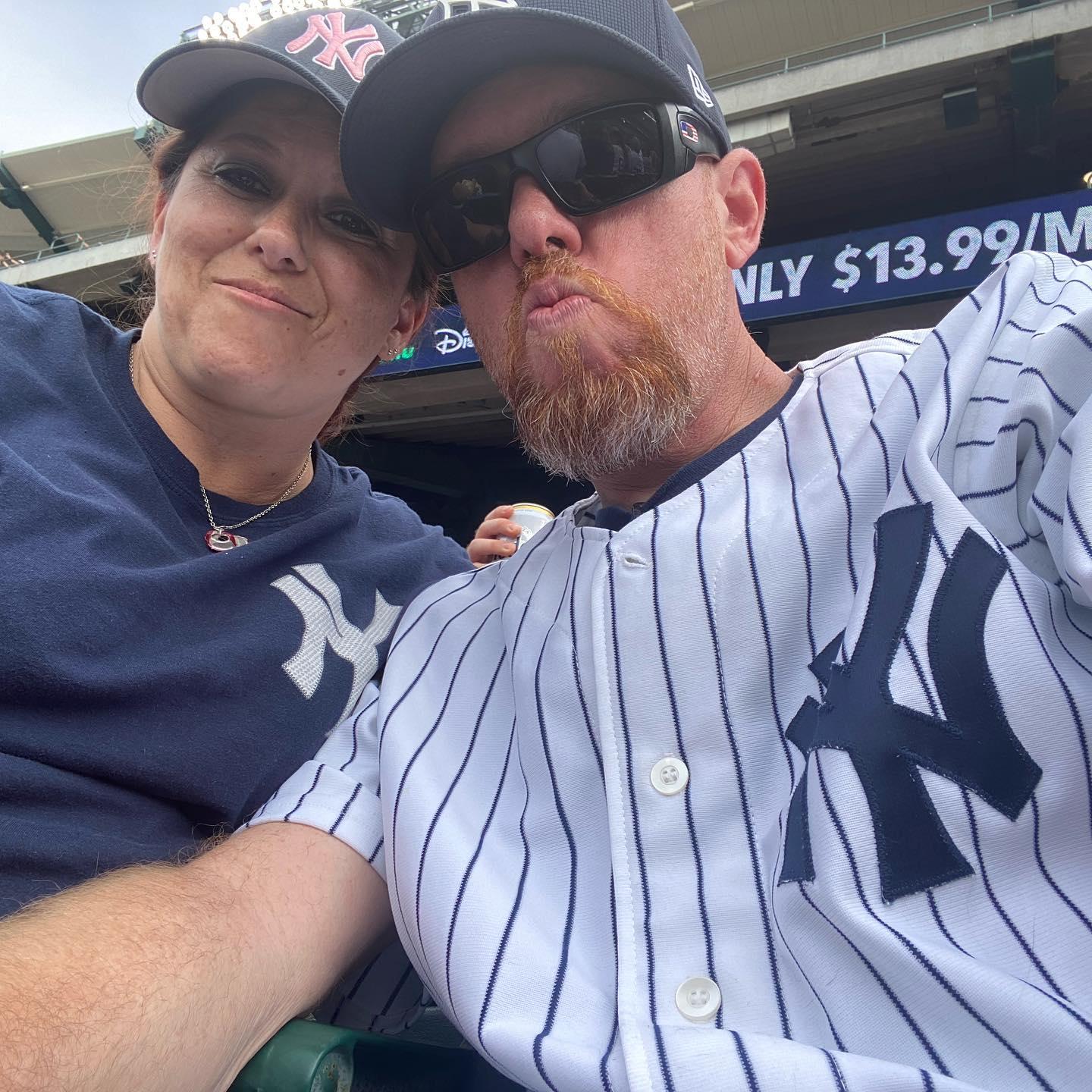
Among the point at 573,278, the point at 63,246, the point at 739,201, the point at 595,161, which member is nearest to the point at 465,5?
the point at 595,161

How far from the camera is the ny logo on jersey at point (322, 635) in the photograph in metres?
1.18

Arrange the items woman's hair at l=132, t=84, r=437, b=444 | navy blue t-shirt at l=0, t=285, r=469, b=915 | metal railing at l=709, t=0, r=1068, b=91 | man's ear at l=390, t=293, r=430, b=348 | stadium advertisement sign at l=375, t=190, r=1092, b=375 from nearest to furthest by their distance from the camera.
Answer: navy blue t-shirt at l=0, t=285, r=469, b=915
woman's hair at l=132, t=84, r=437, b=444
man's ear at l=390, t=293, r=430, b=348
stadium advertisement sign at l=375, t=190, r=1092, b=375
metal railing at l=709, t=0, r=1068, b=91

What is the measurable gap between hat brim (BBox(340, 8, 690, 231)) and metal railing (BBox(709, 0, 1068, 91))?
376 cm

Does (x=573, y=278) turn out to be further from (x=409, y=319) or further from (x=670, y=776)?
(x=670, y=776)

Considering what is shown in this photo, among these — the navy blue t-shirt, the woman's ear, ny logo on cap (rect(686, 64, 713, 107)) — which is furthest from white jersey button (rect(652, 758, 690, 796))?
the woman's ear

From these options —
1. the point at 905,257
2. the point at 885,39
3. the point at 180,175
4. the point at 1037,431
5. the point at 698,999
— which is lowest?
the point at 905,257

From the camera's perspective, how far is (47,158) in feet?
25.1

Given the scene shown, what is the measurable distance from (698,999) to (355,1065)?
341 millimetres

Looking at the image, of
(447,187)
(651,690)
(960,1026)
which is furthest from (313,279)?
(960,1026)

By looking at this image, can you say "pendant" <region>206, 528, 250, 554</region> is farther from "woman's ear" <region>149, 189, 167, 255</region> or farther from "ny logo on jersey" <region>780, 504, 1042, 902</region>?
"ny logo on jersey" <region>780, 504, 1042, 902</region>

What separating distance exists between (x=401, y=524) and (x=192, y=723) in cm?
65

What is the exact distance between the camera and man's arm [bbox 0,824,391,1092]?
2.01ft

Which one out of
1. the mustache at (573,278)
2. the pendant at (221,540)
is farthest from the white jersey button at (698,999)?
the pendant at (221,540)

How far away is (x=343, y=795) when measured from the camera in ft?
3.29
